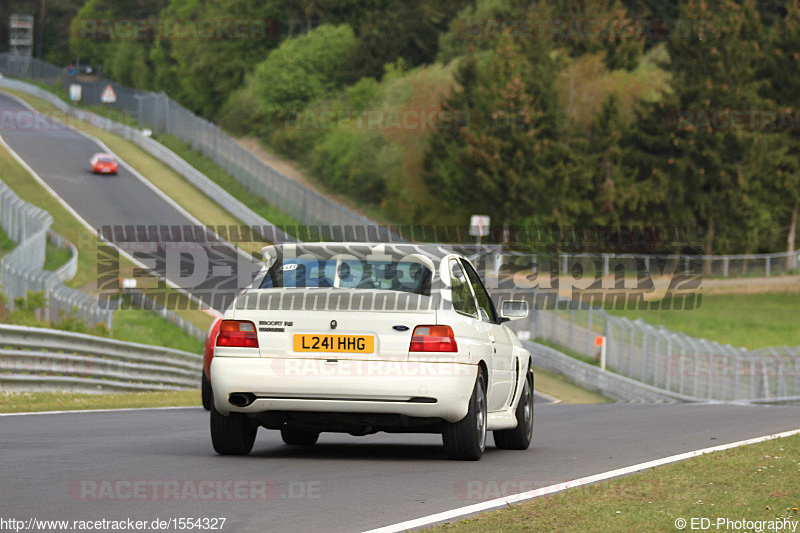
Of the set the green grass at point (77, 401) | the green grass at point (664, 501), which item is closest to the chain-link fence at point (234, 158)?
the green grass at point (77, 401)

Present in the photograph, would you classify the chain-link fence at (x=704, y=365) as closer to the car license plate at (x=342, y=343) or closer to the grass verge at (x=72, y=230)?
the grass verge at (x=72, y=230)

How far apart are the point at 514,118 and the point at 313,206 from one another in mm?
11631

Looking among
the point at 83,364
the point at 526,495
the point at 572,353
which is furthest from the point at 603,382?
the point at 526,495

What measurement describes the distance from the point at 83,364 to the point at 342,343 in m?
13.3

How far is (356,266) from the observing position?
35.9ft

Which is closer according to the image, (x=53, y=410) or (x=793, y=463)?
(x=793, y=463)

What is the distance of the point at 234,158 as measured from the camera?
251 ft

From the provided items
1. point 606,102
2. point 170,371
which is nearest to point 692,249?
point 606,102

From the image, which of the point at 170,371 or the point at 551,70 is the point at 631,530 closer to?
the point at 170,371

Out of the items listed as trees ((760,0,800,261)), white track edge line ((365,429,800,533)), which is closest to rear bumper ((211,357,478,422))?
white track edge line ((365,429,800,533))

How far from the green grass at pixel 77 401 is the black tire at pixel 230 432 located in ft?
20.1

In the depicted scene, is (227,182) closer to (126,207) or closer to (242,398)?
(126,207)

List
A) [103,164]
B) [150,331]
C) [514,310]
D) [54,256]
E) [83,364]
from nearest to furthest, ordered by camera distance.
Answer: [514,310]
[83,364]
[150,331]
[54,256]
[103,164]

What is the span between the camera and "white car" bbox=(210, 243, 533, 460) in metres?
10.4
